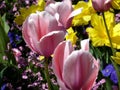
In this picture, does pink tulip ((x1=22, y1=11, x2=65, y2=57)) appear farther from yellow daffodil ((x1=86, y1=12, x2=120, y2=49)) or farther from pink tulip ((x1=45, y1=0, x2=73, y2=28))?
yellow daffodil ((x1=86, y1=12, x2=120, y2=49))

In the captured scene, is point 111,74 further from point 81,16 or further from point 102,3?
point 102,3

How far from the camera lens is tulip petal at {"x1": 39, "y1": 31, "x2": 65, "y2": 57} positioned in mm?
1139

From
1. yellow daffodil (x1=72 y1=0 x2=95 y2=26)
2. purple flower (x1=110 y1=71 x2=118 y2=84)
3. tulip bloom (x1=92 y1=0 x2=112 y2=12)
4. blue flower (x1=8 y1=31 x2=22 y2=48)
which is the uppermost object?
tulip bloom (x1=92 y1=0 x2=112 y2=12)

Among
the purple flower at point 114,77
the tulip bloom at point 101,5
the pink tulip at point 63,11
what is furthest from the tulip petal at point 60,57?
the purple flower at point 114,77

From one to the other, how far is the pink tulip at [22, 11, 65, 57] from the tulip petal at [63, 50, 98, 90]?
174 mm

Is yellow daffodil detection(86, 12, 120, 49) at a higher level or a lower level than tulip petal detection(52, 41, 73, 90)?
lower

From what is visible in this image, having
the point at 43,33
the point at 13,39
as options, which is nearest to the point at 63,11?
the point at 43,33

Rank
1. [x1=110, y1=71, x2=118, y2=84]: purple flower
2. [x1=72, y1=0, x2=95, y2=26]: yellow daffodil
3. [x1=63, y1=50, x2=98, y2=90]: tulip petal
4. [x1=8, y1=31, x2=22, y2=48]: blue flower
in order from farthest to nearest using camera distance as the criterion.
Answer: [x1=8, y1=31, x2=22, y2=48]: blue flower, [x1=110, y1=71, x2=118, y2=84]: purple flower, [x1=72, y1=0, x2=95, y2=26]: yellow daffodil, [x1=63, y1=50, x2=98, y2=90]: tulip petal

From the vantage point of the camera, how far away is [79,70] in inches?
39.3

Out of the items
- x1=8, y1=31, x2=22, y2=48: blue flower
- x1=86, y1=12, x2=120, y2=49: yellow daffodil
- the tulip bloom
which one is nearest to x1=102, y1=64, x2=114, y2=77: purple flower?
x1=86, y1=12, x2=120, y2=49: yellow daffodil

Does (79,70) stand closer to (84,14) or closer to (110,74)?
(84,14)

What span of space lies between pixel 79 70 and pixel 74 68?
0.6 inches

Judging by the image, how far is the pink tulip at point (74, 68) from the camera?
98 centimetres

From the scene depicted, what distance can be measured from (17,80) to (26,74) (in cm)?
7
